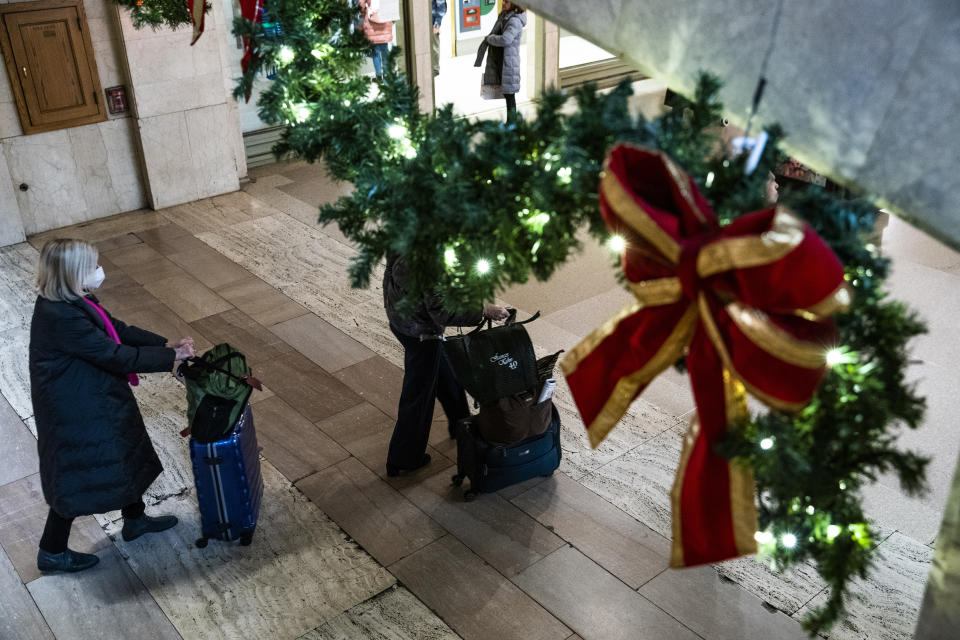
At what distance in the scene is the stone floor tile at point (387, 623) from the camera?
412 centimetres

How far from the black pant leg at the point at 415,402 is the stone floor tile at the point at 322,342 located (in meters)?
1.38

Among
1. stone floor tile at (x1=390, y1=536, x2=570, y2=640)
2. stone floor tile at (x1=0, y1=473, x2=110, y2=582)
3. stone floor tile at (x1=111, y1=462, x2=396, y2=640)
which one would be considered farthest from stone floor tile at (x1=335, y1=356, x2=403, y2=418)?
stone floor tile at (x1=0, y1=473, x2=110, y2=582)

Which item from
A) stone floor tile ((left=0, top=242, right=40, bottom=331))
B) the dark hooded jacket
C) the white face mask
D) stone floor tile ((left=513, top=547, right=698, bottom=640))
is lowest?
stone floor tile ((left=513, top=547, right=698, bottom=640))

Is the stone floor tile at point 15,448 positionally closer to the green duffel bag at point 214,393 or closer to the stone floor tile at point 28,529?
the stone floor tile at point 28,529

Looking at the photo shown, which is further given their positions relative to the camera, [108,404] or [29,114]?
[29,114]

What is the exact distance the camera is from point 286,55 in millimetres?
2996

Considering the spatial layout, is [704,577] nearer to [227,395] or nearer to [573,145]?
[227,395]

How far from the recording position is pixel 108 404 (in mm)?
4320

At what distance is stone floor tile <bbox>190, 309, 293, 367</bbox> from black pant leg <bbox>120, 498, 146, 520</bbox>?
5.95 ft

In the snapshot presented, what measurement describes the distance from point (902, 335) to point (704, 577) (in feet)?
9.82

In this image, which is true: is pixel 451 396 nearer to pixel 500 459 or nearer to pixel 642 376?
pixel 500 459

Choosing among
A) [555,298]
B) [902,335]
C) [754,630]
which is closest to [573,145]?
[902,335]

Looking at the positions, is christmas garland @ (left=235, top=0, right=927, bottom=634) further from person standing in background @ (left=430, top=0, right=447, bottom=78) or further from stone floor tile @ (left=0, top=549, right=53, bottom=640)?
person standing in background @ (left=430, top=0, right=447, bottom=78)

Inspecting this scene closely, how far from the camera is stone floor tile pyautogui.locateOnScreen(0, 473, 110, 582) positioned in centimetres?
459
